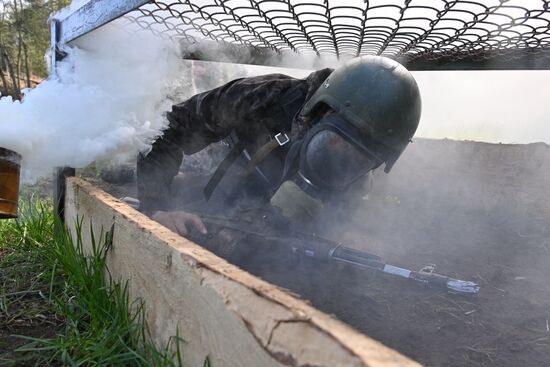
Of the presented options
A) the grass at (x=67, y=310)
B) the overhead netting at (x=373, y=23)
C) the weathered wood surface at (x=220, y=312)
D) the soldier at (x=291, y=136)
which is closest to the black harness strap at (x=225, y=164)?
the soldier at (x=291, y=136)

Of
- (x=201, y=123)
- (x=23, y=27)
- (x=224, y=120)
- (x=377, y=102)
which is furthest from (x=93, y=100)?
(x=23, y=27)

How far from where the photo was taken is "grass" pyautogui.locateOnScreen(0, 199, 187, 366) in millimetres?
1552

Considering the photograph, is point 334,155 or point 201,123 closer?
point 334,155

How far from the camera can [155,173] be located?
286cm

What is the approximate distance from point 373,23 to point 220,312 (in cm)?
173

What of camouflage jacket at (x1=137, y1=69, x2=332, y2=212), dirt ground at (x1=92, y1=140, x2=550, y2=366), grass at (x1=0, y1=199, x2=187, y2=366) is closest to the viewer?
grass at (x1=0, y1=199, x2=187, y2=366)

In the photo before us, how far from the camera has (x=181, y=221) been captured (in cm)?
231

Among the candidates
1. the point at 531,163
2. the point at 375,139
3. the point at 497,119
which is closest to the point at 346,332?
the point at 375,139

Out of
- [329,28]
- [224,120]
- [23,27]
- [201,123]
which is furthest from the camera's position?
[23,27]

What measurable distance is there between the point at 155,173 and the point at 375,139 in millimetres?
1381

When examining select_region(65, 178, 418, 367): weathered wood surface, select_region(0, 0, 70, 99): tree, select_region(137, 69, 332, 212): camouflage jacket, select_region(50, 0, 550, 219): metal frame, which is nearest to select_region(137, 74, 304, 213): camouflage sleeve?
select_region(137, 69, 332, 212): camouflage jacket

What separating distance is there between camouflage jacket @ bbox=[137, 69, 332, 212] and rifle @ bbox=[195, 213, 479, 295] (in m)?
0.54

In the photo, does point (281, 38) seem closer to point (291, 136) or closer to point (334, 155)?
point (291, 136)

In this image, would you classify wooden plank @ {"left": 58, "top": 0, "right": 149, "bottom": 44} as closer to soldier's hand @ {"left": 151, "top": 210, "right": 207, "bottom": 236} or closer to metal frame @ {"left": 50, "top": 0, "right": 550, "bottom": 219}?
metal frame @ {"left": 50, "top": 0, "right": 550, "bottom": 219}
